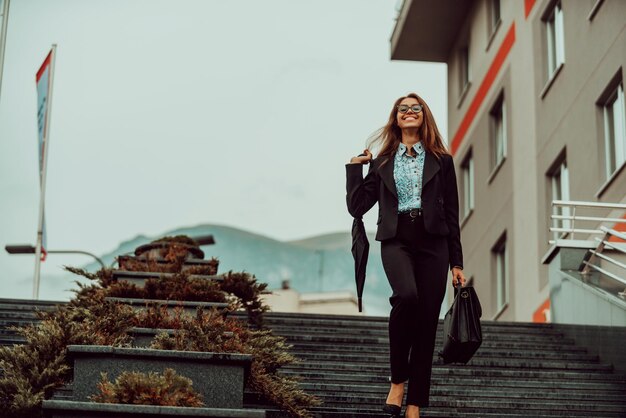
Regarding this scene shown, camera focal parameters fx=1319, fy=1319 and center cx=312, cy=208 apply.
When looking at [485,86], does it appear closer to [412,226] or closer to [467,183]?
[467,183]

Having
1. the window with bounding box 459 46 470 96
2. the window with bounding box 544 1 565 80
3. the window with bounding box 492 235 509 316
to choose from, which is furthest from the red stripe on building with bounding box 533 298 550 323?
the window with bounding box 459 46 470 96

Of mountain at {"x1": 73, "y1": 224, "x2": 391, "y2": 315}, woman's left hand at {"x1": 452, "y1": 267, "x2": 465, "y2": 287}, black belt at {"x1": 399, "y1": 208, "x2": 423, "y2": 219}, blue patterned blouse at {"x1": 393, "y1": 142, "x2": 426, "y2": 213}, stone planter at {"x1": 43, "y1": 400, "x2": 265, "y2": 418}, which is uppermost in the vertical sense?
mountain at {"x1": 73, "y1": 224, "x2": 391, "y2": 315}

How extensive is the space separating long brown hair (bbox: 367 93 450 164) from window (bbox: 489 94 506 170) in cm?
1992

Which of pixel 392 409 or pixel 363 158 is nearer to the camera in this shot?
pixel 392 409

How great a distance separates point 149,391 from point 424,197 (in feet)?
8.00

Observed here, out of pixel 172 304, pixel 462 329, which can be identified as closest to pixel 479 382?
pixel 172 304

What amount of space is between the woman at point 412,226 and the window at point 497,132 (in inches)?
788

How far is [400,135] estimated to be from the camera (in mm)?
9570

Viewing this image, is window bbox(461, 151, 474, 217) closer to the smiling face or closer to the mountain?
the smiling face

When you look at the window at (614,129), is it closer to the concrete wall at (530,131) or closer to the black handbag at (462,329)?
the concrete wall at (530,131)

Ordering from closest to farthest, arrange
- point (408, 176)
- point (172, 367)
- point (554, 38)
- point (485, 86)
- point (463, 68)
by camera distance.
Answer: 1. point (172, 367)
2. point (408, 176)
3. point (554, 38)
4. point (485, 86)
5. point (463, 68)

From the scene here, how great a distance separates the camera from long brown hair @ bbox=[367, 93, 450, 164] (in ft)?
30.8

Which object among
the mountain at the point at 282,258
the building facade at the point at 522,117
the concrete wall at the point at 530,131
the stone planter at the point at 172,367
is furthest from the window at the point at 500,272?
the mountain at the point at 282,258

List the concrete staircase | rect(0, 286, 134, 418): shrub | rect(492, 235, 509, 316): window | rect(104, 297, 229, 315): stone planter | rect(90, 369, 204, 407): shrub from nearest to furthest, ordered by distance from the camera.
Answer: rect(90, 369, 204, 407): shrub
rect(0, 286, 134, 418): shrub
the concrete staircase
rect(104, 297, 229, 315): stone planter
rect(492, 235, 509, 316): window
